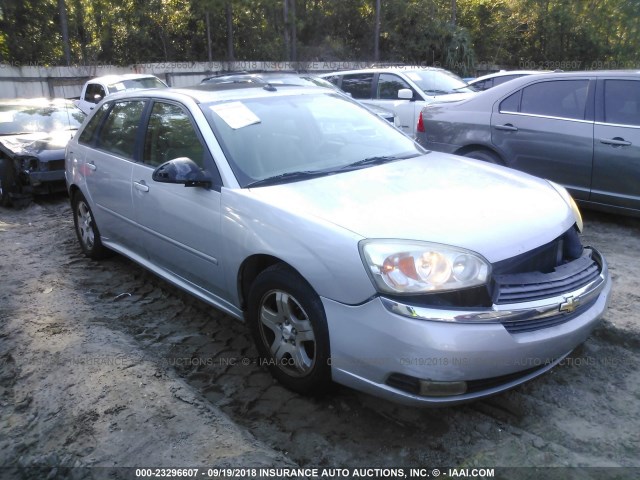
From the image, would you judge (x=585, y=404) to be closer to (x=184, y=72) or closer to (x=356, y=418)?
(x=356, y=418)

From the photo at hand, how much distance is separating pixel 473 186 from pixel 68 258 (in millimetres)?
4178

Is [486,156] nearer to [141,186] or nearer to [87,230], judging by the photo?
[141,186]

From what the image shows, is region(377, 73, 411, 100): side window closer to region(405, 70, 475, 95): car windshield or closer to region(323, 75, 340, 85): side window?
region(405, 70, 475, 95): car windshield

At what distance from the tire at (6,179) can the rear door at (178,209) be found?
15.6 ft

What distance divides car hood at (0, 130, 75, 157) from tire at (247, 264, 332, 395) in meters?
6.10

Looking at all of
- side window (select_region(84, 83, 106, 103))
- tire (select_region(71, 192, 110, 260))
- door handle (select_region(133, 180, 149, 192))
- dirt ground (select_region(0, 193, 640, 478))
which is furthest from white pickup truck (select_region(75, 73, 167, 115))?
dirt ground (select_region(0, 193, 640, 478))

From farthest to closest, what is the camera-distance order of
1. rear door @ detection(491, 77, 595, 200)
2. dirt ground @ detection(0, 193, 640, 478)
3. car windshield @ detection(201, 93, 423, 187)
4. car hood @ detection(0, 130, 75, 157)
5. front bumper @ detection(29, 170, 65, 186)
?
1. car hood @ detection(0, 130, 75, 157)
2. front bumper @ detection(29, 170, 65, 186)
3. rear door @ detection(491, 77, 595, 200)
4. car windshield @ detection(201, 93, 423, 187)
5. dirt ground @ detection(0, 193, 640, 478)

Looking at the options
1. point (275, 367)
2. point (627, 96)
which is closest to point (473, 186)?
point (275, 367)

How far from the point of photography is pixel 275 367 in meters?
3.14

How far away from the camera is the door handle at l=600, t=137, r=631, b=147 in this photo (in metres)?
5.11

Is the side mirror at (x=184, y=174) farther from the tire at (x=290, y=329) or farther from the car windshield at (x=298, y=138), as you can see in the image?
the tire at (x=290, y=329)

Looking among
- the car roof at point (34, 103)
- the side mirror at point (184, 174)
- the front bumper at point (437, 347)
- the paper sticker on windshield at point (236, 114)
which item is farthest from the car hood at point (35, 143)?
the front bumper at point (437, 347)

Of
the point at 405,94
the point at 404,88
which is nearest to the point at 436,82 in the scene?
the point at 404,88

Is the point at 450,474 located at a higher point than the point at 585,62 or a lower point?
lower
